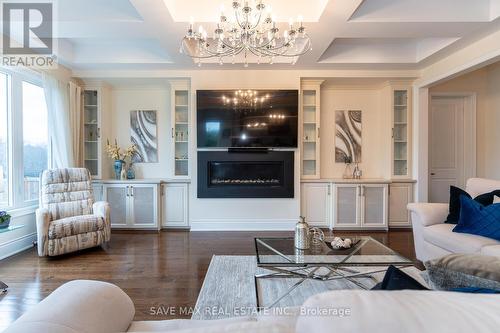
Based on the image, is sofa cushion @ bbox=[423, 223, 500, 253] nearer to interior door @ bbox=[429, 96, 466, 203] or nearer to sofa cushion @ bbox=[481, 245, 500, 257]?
sofa cushion @ bbox=[481, 245, 500, 257]

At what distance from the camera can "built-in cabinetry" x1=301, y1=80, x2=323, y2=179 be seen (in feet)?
15.0

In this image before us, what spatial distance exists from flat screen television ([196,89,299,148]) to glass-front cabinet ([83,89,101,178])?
1841 millimetres

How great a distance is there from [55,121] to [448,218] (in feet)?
17.5

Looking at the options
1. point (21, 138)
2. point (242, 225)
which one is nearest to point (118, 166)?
point (21, 138)

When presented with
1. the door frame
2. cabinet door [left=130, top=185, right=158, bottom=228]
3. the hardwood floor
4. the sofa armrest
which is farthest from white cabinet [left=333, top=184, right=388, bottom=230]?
the sofa armrest

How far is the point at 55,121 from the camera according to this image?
3977 millimetres

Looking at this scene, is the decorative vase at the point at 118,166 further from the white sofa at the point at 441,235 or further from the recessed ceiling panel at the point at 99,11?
the white sofa at the point at 441,235

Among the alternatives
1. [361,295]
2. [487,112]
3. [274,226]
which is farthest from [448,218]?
[487,112]

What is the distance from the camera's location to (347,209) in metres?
4.46

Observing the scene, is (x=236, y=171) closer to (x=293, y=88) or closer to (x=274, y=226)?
(x=274, y=226)

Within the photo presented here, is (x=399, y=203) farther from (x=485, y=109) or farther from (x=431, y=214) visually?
(x=485, y=109)

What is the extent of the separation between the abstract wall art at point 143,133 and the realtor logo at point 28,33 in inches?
56.5

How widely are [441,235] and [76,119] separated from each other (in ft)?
17.3

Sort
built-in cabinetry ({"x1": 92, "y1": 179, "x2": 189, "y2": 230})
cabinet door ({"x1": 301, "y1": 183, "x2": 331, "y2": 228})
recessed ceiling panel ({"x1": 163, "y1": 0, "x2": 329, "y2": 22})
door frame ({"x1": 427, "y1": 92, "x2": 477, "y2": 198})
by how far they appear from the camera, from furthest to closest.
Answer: door frame ({"x1": 427, "y1": 92, "x2": 477, "y2": 198})
cabinet door ({"x1": 301, "y1": 183, "x2": 331, "y2": 228})
built-in cabinetry ({"x1": 92, "y1": 179, "x2": 189, "y2": 230})
recessed ceiling panel ({"x1": 163, "y1": 0, "x2": 329, "y2": 22})
